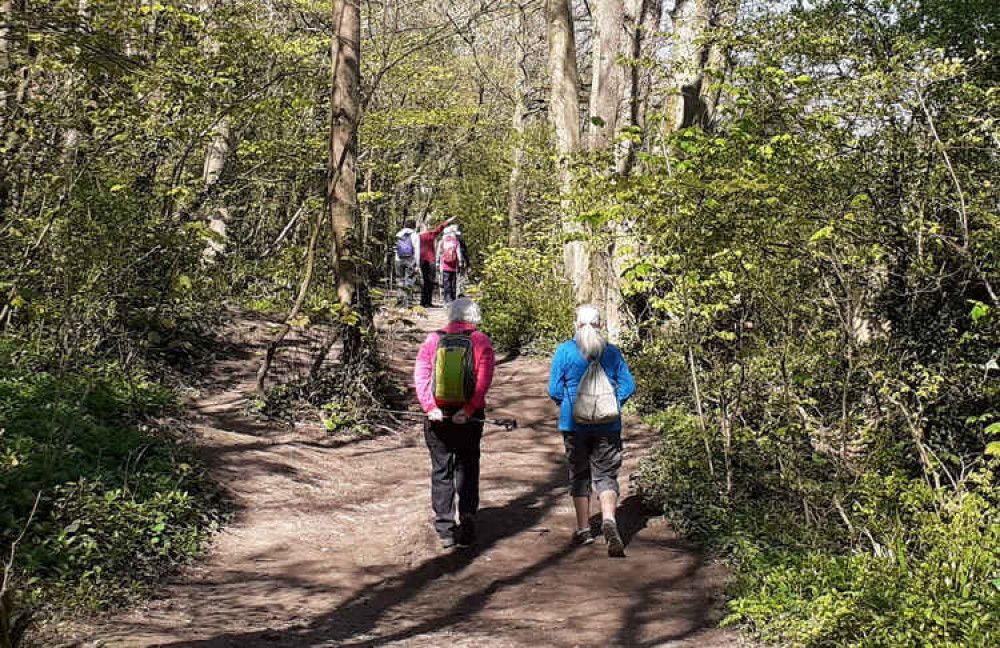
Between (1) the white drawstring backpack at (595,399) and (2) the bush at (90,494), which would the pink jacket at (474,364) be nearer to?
(1) the white drawstring backpack at (595,399)

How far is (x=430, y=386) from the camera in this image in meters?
7.02

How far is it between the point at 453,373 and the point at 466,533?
1340mm

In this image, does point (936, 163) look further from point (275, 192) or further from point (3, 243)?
point (275, 192)

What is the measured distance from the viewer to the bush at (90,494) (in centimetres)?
544

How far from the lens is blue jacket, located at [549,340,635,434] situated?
7.03 meters

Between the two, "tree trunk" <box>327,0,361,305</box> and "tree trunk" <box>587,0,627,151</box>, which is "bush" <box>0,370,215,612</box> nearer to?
"tree trunk" <box>327,0,361,305</box>

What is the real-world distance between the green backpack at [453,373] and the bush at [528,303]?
9.41m

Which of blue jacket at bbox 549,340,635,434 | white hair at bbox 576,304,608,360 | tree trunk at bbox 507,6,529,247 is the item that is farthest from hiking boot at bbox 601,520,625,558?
tree trunk at bbox 507,6,529,247

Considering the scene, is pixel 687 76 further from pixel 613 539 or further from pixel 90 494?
pixel 90 494

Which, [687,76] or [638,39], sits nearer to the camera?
[687,76]

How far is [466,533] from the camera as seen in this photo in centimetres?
724

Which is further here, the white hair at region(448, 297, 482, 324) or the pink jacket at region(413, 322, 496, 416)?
the white hair at region(448, 297, 482, 324)

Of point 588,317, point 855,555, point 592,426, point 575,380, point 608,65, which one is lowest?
point 855,555

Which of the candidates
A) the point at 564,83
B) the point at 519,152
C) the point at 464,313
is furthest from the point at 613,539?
the point at 519,152
